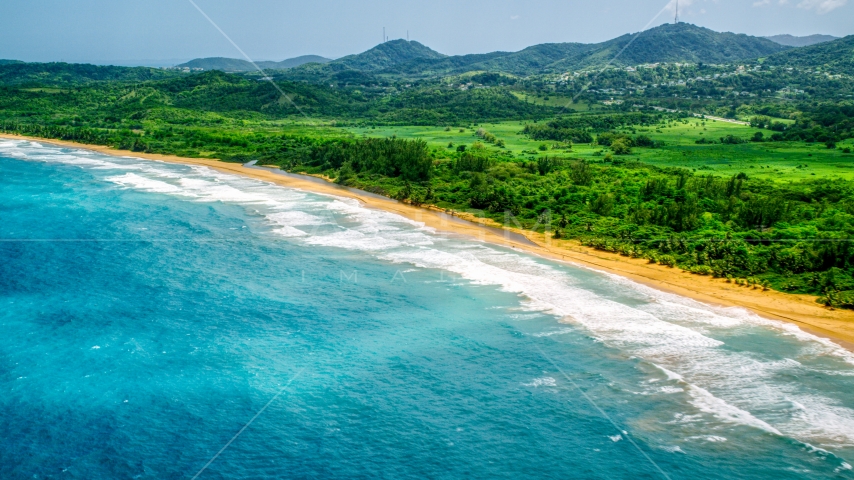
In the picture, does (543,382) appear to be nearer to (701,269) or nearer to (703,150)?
(701,269)

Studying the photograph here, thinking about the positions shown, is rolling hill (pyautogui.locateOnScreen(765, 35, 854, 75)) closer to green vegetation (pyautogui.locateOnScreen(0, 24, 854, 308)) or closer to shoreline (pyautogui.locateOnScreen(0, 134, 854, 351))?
green vegetation (pyautogui.locateOnScreen(0, 24, 854, 308))

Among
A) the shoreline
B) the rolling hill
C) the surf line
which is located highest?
the rolling hill

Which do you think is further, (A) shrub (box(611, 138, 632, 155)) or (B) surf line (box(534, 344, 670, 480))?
(A) shrub (box(611, 138, 632, 155))

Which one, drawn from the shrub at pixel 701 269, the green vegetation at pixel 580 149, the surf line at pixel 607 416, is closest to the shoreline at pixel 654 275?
the shrub at pixel 701 269

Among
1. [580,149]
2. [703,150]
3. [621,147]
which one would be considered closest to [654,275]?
[621,147]

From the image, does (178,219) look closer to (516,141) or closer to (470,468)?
(470,468)

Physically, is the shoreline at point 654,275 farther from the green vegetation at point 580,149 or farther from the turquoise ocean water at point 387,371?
the turquoise ocean water at point 387,371

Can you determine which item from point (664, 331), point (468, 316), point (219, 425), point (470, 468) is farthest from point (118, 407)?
point (664, 331)

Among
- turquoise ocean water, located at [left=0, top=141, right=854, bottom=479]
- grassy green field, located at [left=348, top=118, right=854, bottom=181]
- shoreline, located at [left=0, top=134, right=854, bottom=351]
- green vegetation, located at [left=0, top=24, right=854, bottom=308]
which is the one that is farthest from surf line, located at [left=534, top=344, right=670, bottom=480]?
grassy green field, located at [left=348, top=118, right=854, bottom=181]
